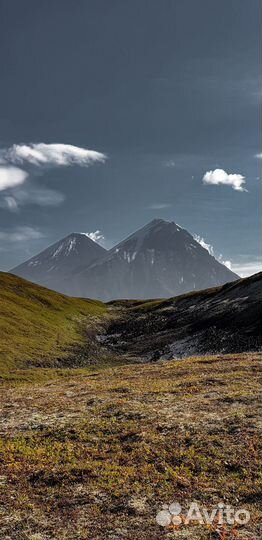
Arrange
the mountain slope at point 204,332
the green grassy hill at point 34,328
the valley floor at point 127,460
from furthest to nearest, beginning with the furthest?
1. the mountain slope at point 204,332
2. the green grassy hill at point 34,328
3. the valley floor at point 127,460

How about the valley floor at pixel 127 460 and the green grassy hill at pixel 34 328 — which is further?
the green grassy hill at pixel 34 328

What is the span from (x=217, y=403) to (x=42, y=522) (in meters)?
15.8

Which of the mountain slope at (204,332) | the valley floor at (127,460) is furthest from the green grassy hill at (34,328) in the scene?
the valley floor at (127,460)

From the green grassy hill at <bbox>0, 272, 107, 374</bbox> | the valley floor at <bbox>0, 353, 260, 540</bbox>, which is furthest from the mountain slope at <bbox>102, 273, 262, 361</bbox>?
the valley floor at <bbox>0, 353, 260, 540</bbox>

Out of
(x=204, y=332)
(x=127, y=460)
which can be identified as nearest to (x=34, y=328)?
(x=204, y=332)

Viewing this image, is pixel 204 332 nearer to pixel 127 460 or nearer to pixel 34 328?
pixel 34 328

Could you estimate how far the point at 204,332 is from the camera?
81.2 m

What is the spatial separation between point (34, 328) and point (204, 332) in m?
35.9

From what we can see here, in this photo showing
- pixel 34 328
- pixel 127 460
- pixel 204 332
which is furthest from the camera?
pixel 34 328

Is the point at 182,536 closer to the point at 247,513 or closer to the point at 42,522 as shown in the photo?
the point at 247,513

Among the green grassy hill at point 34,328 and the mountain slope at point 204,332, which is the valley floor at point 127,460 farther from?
the mountain slope at point 204,332

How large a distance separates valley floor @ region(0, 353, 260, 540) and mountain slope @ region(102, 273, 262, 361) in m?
39.1

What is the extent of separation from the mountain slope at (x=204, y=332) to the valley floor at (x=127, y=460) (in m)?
39.1

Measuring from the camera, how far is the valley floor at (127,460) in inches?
523
